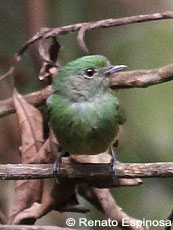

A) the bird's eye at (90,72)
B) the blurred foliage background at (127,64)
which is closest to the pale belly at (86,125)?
the bird's eye at (90,72)

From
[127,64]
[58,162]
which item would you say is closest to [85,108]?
[58,162]

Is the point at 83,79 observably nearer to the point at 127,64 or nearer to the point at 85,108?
the point at 85,108

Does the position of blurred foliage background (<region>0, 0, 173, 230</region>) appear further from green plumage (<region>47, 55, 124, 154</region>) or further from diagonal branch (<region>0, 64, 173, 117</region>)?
green plumage (<region>47, 55, 124, 154</region>)

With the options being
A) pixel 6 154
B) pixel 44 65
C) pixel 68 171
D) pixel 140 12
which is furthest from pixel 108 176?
pixel 140 12

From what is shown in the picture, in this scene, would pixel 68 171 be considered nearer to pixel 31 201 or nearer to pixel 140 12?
pixel 31 201

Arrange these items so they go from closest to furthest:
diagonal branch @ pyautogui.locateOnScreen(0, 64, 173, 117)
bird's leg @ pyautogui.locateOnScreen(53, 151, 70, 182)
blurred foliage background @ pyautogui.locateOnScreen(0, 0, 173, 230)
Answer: bird's leg @ pyautogui.locateOnScreen(53, 151, 70, 182)
diagonal branch @ pyautogui.locateOnScreen(0, 64, 173, 117)
blurred foliage background @ pyautogui.locateOnScreen(0, 0, 173, 230)

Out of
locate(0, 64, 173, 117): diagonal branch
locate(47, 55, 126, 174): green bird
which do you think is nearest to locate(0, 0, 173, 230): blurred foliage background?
locate(0, 64, 173, 117): diagonal branch

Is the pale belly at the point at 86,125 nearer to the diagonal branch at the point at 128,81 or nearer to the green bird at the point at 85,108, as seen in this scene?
the green bird at the point at 85,108
